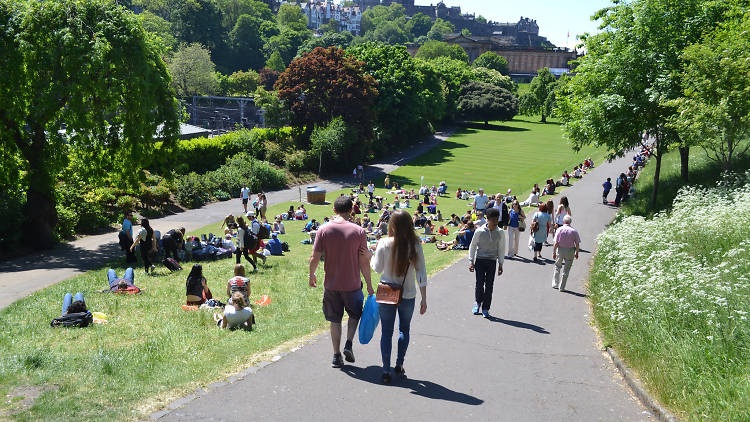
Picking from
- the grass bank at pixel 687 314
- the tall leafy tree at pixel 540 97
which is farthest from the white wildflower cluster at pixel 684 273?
the tall leafy tree at pixel 540 97

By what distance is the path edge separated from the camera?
18.8 feet

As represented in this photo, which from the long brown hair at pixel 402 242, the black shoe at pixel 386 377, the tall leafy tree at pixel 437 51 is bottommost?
the black shoe at pixel 386 377

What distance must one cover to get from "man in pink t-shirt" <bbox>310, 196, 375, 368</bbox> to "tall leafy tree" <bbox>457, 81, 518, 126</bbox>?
76.0 meters

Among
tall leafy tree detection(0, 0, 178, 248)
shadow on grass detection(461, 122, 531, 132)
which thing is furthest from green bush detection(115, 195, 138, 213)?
shadow on grass detection(461, 122, 531, 132)

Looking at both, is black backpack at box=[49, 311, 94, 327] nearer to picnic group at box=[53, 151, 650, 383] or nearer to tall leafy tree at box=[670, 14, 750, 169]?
picnic group at box=[53, 151, 650, 383]

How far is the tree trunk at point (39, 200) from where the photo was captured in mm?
18375

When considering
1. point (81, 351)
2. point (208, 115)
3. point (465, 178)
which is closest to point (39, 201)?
point (81, 351)

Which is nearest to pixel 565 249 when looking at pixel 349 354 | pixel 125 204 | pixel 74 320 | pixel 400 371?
pixel 400 371

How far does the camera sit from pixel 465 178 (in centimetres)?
4503

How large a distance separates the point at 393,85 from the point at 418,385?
49.2 meters

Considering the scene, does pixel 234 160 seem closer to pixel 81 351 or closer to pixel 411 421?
pixel 81 351

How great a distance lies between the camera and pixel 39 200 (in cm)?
1889

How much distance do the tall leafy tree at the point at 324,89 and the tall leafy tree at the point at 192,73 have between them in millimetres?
37446

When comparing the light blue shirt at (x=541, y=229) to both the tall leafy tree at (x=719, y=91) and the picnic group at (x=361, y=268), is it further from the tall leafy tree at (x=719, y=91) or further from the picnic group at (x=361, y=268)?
the tall leafy tree at (x=719, y=91)
